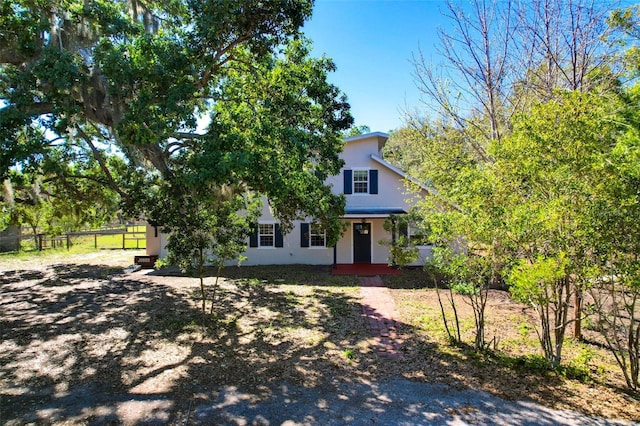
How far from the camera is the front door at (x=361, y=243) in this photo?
17.2 m

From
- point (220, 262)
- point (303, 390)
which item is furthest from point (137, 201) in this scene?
point (303, 390)

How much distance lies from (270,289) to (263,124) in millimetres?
6544

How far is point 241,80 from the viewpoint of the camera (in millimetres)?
10086

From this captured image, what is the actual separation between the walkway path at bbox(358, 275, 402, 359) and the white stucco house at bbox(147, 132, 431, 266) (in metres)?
3.20

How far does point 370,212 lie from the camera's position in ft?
51.9

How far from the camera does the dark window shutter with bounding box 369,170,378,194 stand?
16969 mm

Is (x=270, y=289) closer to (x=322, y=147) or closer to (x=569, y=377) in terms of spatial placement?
(x=322, y=147)

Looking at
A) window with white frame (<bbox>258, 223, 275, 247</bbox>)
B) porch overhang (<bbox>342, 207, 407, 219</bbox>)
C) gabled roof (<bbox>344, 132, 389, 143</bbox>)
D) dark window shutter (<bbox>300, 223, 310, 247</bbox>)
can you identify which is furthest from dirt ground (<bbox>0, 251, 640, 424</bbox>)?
gabled roof (<bbox>344, 132, 389, 143</bbox>)

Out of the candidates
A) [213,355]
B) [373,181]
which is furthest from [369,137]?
[213,355]

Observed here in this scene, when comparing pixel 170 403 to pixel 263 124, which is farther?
pixel 263 124

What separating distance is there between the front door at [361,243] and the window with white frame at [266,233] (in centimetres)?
381

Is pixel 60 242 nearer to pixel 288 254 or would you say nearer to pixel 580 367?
pixel 288 254

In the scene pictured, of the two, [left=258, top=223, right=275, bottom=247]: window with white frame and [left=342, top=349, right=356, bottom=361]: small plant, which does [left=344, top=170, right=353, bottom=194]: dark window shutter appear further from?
[left=342, top=349, right=356, bottom=361]: small plant

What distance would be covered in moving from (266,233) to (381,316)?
9038 millimetres
